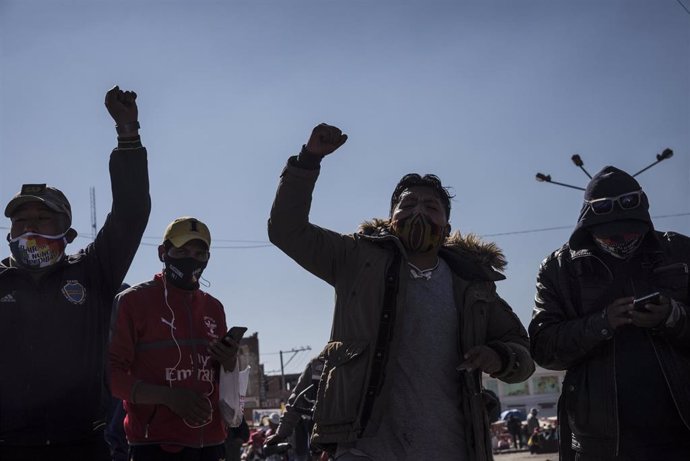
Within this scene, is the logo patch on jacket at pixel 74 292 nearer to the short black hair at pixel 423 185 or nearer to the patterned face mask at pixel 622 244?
the short black hair at pixel 423 185

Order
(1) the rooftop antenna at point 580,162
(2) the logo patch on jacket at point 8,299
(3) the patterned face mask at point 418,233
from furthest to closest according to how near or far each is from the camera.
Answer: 1. (1) the rooftop antenna at point 580,162
2. (3) the patterned face mask at point 418,233
3. (2) the logo patch on jacket at point 8,299

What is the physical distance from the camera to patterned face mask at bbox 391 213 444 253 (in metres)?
4.63

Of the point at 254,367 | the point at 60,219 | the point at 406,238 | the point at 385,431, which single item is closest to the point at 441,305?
the point at 406,238

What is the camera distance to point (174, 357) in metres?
5.23

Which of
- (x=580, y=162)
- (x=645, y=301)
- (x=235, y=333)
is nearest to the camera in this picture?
(x=645, y=301)

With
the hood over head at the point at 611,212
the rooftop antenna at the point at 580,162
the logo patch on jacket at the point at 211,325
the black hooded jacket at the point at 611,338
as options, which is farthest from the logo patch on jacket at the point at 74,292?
the rooftop antenna at the point at 580,162

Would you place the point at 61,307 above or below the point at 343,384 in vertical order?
above

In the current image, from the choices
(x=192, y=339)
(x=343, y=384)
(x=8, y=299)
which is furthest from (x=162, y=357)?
(x=343, y=384)

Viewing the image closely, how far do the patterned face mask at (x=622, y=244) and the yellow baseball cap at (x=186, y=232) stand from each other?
2.40 meters

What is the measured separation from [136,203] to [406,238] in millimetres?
1424

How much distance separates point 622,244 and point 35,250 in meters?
3.13

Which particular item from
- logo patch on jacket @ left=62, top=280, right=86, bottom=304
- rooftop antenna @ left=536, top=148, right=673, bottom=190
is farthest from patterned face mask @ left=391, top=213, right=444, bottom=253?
rooftop antenna @ left=536, top=148, right=673, bottom=190

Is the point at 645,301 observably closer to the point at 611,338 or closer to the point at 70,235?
the point at 611,338

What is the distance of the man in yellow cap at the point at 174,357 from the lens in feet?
16.6
